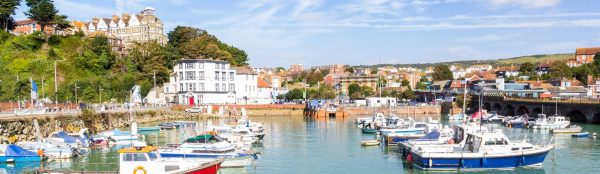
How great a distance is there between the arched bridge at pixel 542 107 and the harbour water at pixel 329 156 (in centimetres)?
1179

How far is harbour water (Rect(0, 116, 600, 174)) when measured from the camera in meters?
40.3

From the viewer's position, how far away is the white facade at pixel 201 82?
341 ft

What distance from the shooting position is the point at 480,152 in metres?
37.5

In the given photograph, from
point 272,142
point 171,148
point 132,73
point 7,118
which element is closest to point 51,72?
point 132,73

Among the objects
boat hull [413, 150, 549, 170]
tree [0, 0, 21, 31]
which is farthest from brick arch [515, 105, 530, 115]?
tree [0, 0, 21, 31]

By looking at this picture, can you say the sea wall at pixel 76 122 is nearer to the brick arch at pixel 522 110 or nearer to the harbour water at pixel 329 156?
the harbour water at pixel 329 156

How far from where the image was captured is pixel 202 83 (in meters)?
104

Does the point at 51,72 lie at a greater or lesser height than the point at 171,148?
greater

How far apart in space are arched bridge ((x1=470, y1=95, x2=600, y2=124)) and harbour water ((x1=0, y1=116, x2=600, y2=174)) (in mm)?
11790

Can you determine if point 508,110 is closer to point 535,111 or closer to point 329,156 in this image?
point 535,111

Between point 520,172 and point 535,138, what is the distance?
1064 inches

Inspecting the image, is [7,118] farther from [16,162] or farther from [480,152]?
[480,152]

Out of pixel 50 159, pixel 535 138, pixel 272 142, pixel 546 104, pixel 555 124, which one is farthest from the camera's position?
pixel 546 104

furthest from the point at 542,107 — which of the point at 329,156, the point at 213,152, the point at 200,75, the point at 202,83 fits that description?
the point at 213,152
